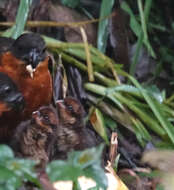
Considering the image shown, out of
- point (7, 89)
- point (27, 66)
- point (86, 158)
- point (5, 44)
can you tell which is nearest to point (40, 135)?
point (7, 89)

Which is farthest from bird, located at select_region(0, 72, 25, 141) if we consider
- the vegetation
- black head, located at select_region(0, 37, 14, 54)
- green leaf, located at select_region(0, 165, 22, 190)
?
green leaf, located at select_region(0, 165, 22, 190)

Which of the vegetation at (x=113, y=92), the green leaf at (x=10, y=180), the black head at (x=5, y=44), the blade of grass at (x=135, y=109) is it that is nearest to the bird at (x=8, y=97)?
the black head at (x=5, y=44)

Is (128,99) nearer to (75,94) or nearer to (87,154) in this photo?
(75,94)

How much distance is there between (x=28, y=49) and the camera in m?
3.25

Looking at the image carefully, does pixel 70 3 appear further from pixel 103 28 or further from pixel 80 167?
pixel 80 167

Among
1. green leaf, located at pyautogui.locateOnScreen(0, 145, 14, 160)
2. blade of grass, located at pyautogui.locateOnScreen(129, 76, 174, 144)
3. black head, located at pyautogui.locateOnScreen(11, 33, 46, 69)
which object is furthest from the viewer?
blade of grass, located at pyautogui.locateOnScreen(129, 76, 174, 144)

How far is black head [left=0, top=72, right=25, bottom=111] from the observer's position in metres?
2.77

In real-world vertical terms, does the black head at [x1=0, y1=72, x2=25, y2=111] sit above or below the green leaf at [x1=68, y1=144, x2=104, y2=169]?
below

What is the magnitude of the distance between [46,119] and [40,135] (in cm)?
9

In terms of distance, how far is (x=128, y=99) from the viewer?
3945mm

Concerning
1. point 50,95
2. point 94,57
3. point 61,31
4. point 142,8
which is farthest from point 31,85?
point 142,8

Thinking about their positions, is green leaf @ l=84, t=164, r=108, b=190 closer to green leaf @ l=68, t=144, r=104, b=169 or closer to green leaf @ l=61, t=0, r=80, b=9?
green leaf @ l=68, t=144, r=104, b=169

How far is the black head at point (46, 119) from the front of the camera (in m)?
2.66

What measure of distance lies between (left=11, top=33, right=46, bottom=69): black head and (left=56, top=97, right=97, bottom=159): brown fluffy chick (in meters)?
0.52
